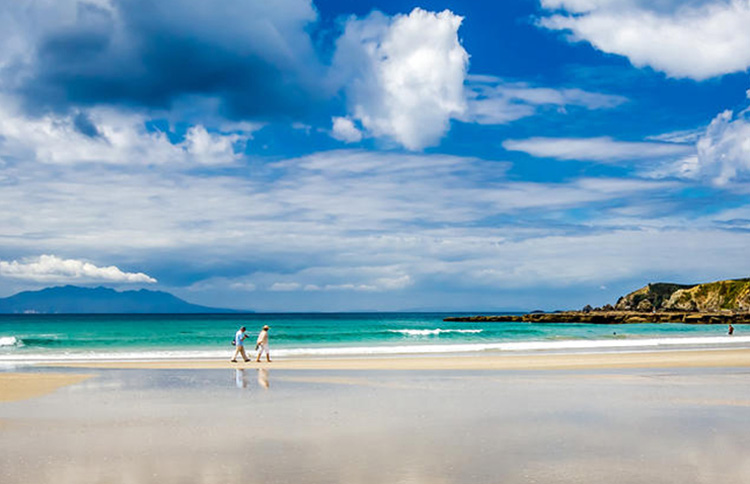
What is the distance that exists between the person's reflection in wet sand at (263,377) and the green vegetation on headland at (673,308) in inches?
4056

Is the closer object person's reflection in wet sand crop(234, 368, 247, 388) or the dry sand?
the dry sand

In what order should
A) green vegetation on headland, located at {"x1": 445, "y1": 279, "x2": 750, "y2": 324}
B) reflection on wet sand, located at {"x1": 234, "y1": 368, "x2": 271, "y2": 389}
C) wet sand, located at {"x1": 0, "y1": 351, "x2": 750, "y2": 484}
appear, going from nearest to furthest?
wet sand, located at {"x1": 0, "y1": 351, "x2": 750, "y2": 484} < reflection on wet sand, located at {"x1": 234, "y1": 368, "x2": 271, "y2": 389} < green vegetation on headland, located at {"x1": 445, "y1": 279, "x2": 750, "y2": 324}

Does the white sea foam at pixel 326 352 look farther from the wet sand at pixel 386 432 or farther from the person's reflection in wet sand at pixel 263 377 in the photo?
the wet sand at pixel 386 432

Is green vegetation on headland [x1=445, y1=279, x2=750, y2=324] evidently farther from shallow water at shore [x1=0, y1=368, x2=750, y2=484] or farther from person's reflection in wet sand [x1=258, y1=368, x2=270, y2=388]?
shallow water at shore [x1=0, y1=368, x2=750, y2=484]

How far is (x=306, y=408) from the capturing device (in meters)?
14.5

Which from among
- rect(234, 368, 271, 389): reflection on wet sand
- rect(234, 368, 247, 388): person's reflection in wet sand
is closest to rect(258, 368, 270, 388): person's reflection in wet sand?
rect(234, 368, 271, 389): reflection on wet sand

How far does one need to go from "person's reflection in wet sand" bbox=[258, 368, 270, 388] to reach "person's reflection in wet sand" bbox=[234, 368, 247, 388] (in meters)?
0.51

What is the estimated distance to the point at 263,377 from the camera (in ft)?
74.1

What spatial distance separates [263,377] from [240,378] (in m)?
0.77

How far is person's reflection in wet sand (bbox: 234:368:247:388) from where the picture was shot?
20.2m

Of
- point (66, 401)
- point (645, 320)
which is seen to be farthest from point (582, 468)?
point (645, 320)

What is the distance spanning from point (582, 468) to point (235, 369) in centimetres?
1976

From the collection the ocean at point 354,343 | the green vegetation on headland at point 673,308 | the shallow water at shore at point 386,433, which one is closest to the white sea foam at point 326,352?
the ocean at point 354,343

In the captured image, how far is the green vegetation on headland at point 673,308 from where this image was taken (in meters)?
119
